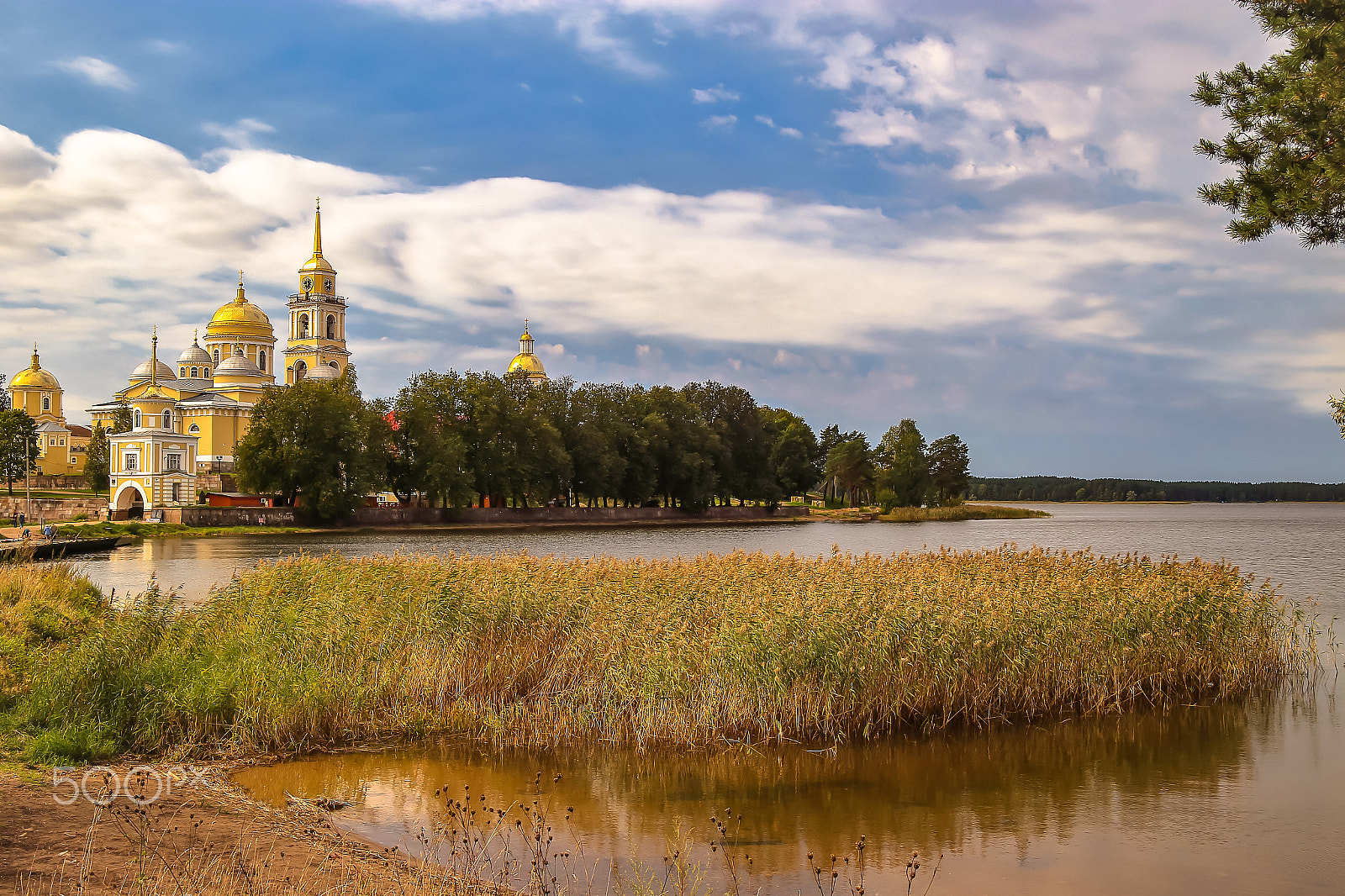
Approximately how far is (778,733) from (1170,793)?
438 centimetres

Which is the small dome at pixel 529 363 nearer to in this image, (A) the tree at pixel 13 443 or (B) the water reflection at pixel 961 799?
(A) the tree at pixel 13 443

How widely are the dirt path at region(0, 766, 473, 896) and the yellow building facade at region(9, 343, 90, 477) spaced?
120 meters

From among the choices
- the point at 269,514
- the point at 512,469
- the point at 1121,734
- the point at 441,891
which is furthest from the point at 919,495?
the point at 441,891

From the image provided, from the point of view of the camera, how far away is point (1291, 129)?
31.2 feet

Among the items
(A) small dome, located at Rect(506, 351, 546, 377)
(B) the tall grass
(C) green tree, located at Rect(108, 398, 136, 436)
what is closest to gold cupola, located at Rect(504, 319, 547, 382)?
(A) small dome, located at Rect(506, 351, 546, 377)

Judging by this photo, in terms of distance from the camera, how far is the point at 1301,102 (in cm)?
913

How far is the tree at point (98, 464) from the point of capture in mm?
98188

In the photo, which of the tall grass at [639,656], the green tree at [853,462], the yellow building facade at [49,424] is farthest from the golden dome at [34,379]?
the tall grass at [639,656]

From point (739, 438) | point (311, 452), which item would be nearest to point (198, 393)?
point (311, 452)

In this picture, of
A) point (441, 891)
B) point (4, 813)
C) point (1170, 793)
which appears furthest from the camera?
point (1170, 793)

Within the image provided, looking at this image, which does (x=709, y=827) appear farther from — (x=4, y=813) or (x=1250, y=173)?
(x=1250, y=173)

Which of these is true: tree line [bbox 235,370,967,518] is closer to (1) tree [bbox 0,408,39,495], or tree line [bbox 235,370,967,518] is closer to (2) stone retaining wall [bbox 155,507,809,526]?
(2) stone retaining wall [bbox 155,507,809,526]

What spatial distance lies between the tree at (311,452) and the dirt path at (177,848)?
2510 inches

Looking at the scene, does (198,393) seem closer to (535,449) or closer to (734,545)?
(535,449)
